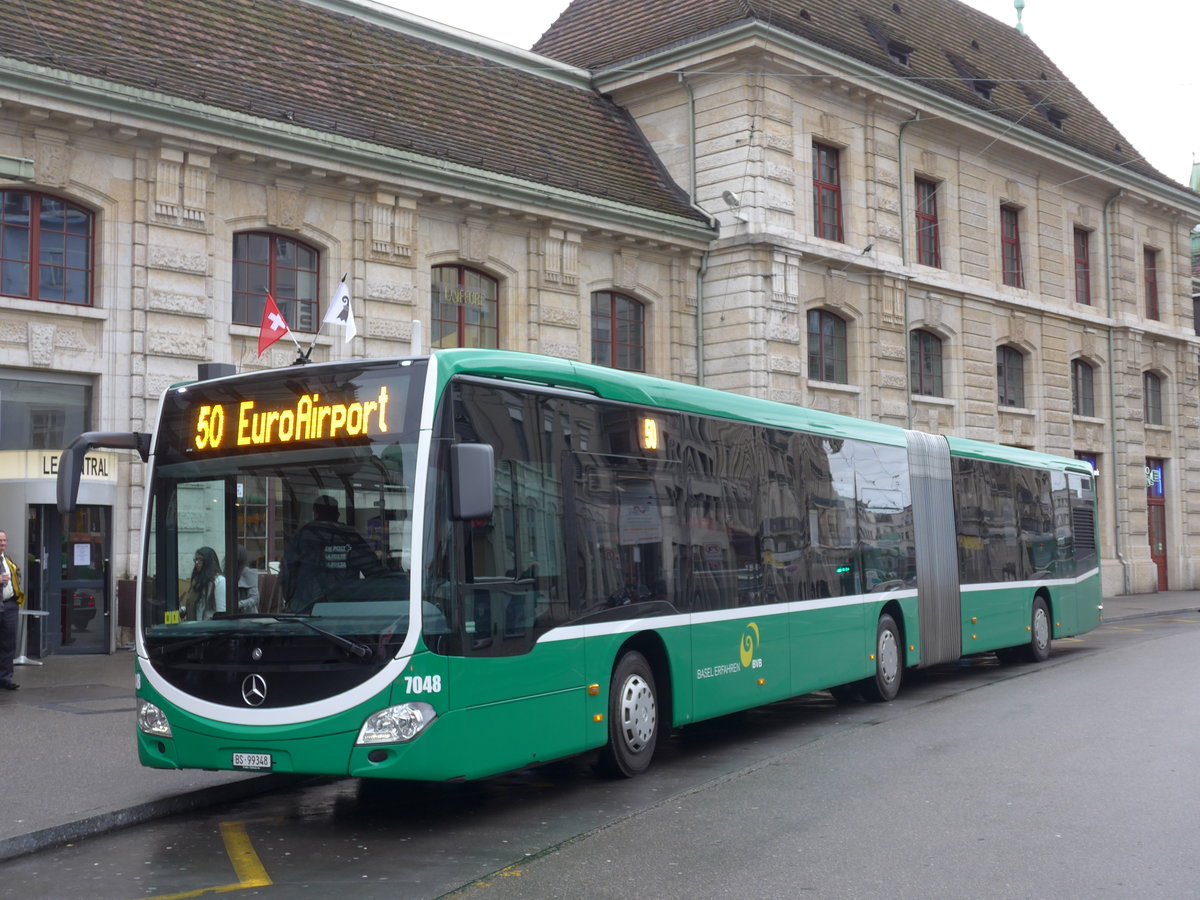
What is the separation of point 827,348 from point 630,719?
19123mm

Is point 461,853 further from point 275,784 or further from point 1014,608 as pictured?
point 1014,608

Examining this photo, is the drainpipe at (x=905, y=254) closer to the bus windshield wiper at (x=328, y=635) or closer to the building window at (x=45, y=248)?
the building window at (x=45, y=248)

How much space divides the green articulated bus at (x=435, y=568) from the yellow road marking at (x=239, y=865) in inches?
18.0

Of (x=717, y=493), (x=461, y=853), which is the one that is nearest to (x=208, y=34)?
(x=717, y=493)

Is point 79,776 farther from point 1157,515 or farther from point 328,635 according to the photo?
point 1157,515

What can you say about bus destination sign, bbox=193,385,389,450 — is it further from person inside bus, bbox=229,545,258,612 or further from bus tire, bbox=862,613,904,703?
bus tire, bbox=862,613,904,703

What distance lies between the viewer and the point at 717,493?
11.3 m

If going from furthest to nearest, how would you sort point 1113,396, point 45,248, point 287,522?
point 1113,396 < point 45,248 < point 287,522

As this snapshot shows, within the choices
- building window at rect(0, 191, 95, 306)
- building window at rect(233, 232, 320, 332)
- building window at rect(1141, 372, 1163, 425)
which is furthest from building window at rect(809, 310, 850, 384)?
building window at rect(0, 191, 95, 306)

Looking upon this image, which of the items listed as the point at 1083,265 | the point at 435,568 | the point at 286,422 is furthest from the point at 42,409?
the point at 1083,265

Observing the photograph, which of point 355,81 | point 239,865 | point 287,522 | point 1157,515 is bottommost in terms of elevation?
point 239,865

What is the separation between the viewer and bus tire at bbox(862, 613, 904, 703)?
1462cm

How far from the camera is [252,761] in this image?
8.05 meters

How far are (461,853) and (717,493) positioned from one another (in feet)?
14.7
